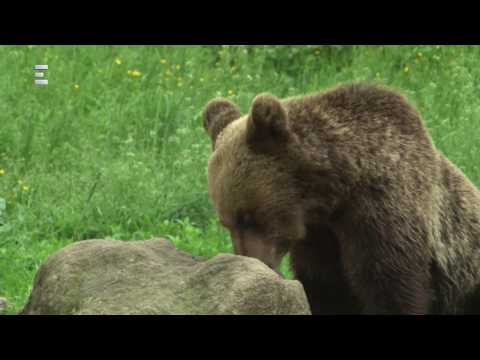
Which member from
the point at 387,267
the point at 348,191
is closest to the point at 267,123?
the point at 348,191

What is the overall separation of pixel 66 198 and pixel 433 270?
3575mm

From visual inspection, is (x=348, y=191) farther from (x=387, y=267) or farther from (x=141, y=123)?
(x=141, y=123)

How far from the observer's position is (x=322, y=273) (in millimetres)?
5844

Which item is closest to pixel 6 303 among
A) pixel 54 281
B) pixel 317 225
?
pixel 54 281

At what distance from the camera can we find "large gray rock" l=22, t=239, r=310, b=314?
450 cm

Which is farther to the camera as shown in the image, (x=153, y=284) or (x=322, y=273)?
(x=322, y=273)

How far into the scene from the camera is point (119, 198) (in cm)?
804

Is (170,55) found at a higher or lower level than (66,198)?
higher

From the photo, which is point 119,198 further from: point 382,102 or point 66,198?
point 382,102

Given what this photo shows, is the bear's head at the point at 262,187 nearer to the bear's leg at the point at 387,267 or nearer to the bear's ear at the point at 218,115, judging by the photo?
the bear's leg at the point at 387,267

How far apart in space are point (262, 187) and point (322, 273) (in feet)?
2.63

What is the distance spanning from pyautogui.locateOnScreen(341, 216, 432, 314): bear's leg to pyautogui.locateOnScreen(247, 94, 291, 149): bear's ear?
2.13ft

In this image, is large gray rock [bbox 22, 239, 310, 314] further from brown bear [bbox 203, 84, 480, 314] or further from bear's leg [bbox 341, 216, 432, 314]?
bear's leg [bbox 341, 216, 432, 314]

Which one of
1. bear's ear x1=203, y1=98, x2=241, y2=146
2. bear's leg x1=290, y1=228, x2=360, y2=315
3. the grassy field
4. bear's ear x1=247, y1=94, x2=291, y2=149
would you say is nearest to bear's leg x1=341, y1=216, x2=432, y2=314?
bear's leg x1=290, y1=228, x2=360, y2=315
